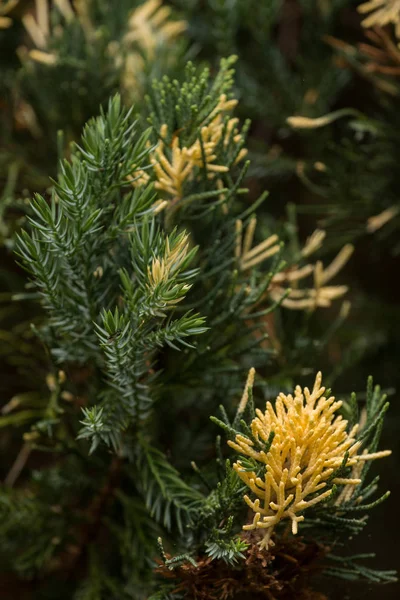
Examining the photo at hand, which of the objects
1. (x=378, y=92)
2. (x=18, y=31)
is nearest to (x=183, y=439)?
(x=378, y=92)

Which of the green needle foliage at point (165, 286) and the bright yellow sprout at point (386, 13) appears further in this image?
the bright yellow sprout at point (386, 13)

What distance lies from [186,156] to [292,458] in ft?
0.85

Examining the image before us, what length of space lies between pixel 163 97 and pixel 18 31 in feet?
1.45

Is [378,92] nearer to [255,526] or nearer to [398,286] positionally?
[398,286]

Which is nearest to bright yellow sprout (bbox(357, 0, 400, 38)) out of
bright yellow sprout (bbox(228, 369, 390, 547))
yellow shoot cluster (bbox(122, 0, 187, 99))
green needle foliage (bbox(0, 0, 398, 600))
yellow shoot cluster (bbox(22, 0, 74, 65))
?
green needle foliage (bbox(0, 0, 398, 600))

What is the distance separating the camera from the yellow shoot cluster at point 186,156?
54 centimetres

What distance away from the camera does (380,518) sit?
0.88 meters

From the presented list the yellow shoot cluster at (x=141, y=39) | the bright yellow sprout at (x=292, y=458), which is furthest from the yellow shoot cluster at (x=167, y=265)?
the yellow shoot cluster at (x=141, y=39)

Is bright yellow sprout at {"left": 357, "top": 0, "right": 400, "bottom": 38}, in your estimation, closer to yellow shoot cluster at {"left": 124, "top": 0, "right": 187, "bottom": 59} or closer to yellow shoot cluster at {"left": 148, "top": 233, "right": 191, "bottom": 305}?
yellow shoot cluster at {"left": 124, "top": 0, "right": 187, "bottom": 59}

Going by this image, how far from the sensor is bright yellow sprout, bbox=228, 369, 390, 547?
0.43 m

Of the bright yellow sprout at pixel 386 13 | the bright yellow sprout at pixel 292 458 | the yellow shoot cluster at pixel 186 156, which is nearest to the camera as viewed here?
the bright yellow sprout at pixel 292 458

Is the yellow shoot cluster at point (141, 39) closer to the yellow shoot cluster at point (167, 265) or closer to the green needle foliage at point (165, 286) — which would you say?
the green needle foliage at point (165, 286)

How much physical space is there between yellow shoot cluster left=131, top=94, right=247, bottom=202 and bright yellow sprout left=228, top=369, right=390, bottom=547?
210 mm

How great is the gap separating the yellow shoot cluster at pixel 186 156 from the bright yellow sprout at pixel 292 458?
8.3 inches
